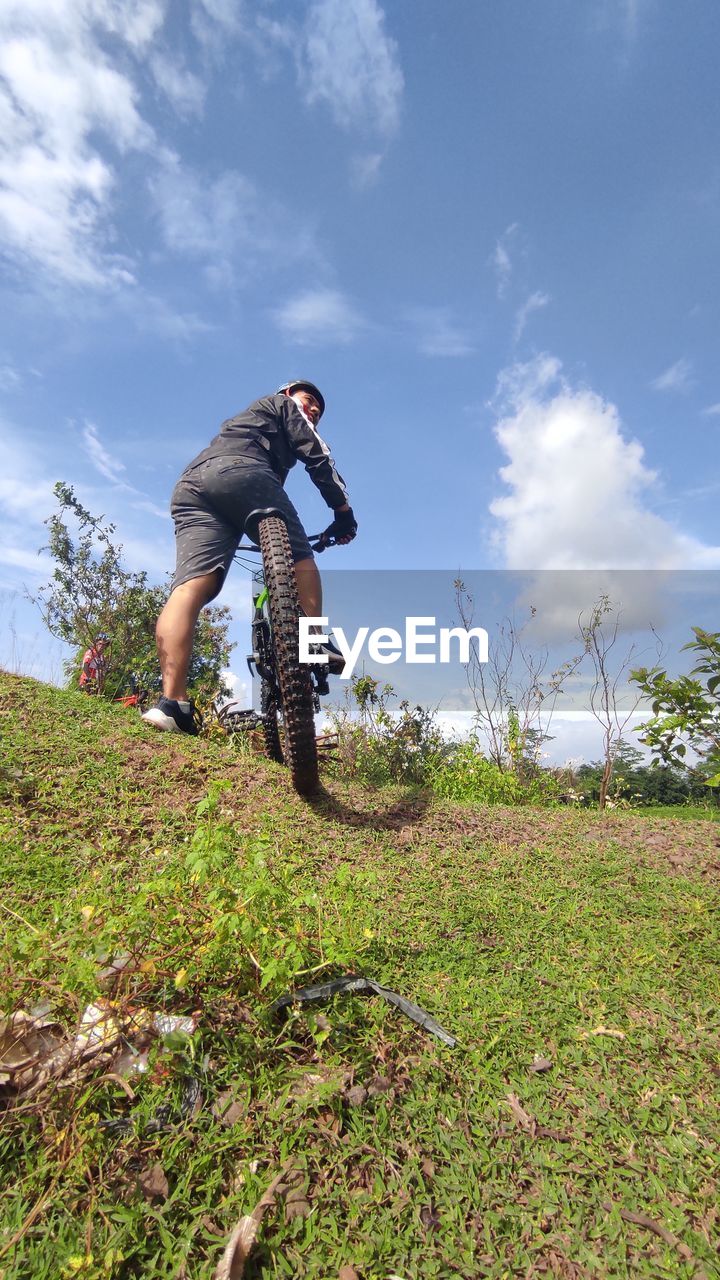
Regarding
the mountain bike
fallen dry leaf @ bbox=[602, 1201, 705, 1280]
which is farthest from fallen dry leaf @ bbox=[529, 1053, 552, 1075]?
the mountain bike

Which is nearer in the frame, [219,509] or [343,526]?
[219,509]

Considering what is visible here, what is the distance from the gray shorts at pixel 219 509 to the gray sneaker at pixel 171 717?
0.84m

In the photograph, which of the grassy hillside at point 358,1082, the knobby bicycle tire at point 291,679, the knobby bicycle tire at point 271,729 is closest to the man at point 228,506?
the knobby bicycle tire at point 291,679

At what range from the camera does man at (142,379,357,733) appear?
414cm

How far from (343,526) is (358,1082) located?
3774 millimetres

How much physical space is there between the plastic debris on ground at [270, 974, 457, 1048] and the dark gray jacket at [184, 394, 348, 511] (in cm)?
331

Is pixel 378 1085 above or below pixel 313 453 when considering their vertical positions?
below

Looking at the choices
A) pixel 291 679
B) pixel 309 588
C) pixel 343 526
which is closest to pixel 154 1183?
pixel 291 679

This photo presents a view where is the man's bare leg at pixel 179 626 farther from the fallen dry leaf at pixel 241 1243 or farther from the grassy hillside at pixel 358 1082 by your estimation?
the fallen dry leaf at pixel 241 1243

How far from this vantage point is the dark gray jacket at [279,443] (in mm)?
4309

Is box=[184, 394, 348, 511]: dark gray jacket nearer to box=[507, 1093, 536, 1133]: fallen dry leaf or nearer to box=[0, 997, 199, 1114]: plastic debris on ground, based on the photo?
box=[0, 997, 199, 1114]: plastic debris on ground

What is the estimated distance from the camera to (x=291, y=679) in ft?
10.8

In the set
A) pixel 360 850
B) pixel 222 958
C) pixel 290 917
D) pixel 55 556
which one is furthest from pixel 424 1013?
pixel 55 556

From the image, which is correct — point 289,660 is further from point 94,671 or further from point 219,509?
point 94,671
